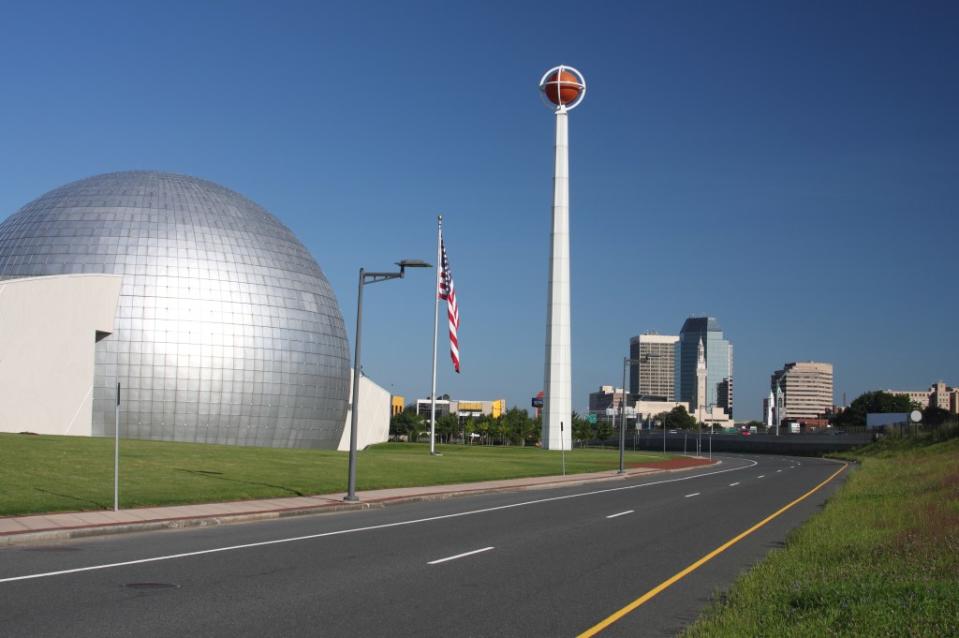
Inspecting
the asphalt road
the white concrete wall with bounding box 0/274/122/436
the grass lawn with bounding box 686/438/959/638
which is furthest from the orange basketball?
the grass lawn with bounding box 686/438/959/638

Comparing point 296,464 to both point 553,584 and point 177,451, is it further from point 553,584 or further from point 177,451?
point 553,584

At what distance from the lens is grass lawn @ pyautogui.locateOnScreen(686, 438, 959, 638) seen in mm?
9273

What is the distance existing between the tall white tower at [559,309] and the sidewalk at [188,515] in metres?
53.4

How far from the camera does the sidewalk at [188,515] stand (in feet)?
58.0

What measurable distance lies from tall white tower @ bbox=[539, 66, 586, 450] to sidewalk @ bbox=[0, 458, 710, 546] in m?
53.4

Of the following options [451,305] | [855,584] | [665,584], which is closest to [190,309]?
[451,305]

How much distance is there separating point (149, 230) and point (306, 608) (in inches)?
1899

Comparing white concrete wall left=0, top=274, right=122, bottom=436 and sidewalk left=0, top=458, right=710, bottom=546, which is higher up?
white concrete wall left=0, top=274, right=122, bottom=436

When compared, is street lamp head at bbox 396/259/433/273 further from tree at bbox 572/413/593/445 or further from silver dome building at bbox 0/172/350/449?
tree at bbox 572/413/593/445

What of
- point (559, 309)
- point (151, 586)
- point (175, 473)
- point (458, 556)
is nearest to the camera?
point (151, 586)

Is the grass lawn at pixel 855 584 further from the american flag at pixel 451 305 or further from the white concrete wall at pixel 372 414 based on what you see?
the white concrete wall at pixel 372 414

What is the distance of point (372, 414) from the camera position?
7981 centimetres

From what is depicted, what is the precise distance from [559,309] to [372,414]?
20.0 meters

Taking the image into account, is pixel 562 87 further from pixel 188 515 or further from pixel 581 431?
pixel 188 515
